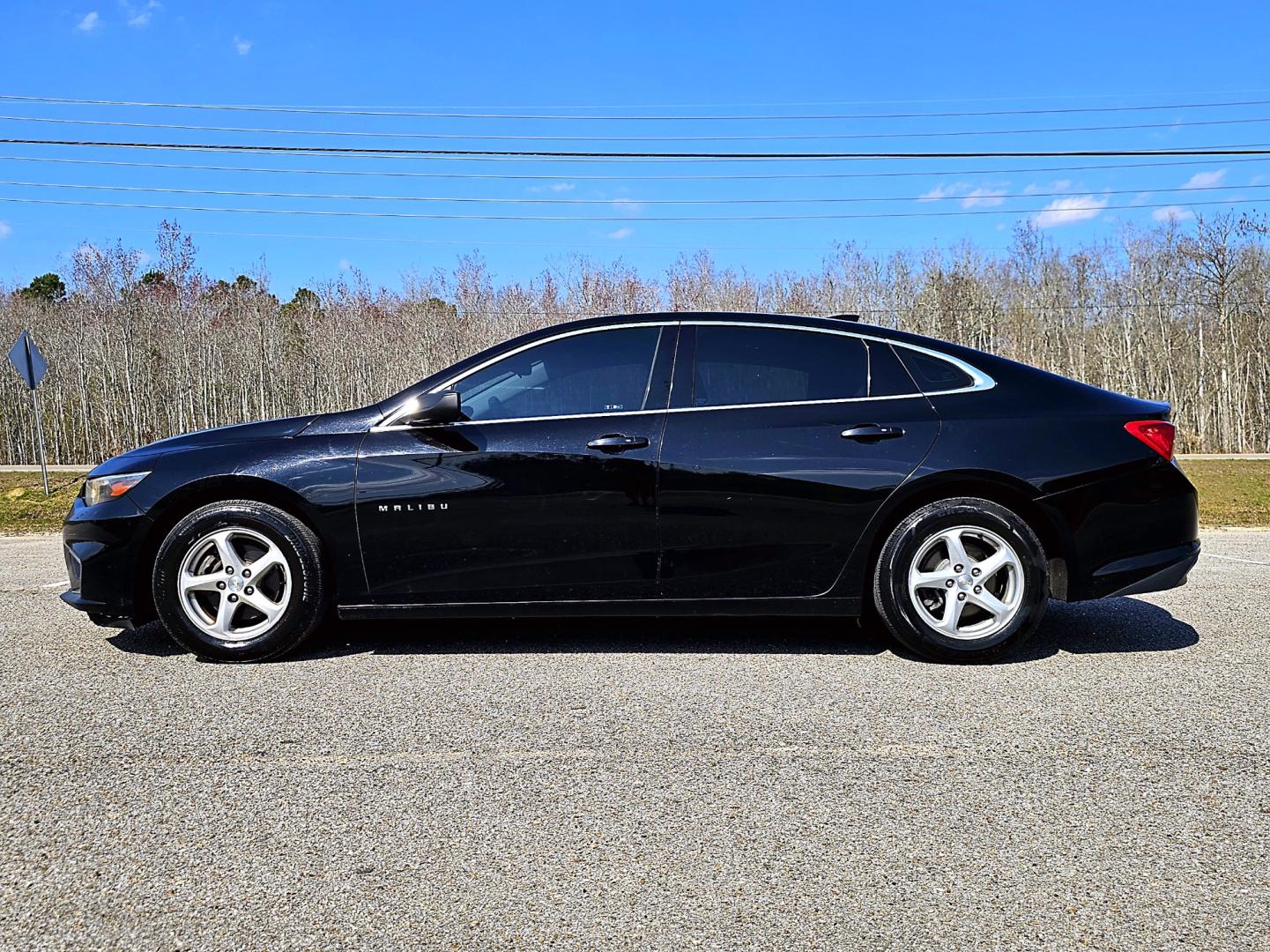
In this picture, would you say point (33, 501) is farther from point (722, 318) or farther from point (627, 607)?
point (722, 318)

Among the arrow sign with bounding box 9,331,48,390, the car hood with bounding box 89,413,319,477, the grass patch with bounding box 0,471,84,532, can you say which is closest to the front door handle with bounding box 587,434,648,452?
the car hood with bounding box 89,413,319,477

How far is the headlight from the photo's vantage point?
4.75 m

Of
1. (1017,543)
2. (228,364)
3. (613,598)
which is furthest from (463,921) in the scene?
(228,364)

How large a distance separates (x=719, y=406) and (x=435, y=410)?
1309mm

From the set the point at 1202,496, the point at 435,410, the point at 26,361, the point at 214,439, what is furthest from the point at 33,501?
the point at 1202,496

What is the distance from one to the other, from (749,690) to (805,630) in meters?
1.26

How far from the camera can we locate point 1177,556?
468cm

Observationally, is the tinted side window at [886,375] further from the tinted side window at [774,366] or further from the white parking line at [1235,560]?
the white parking line at [1235,560]

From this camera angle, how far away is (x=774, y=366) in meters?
4.84

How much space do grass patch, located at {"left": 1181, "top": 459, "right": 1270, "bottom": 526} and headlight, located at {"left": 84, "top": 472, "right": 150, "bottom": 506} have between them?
37.8ft

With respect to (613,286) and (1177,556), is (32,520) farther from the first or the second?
(613,286)

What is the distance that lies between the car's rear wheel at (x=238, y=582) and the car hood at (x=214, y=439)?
0.33m

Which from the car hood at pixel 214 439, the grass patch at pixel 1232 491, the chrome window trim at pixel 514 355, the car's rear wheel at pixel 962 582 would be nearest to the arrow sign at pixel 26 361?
the car hood at pixel 214 439

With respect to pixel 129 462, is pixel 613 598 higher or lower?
lower
